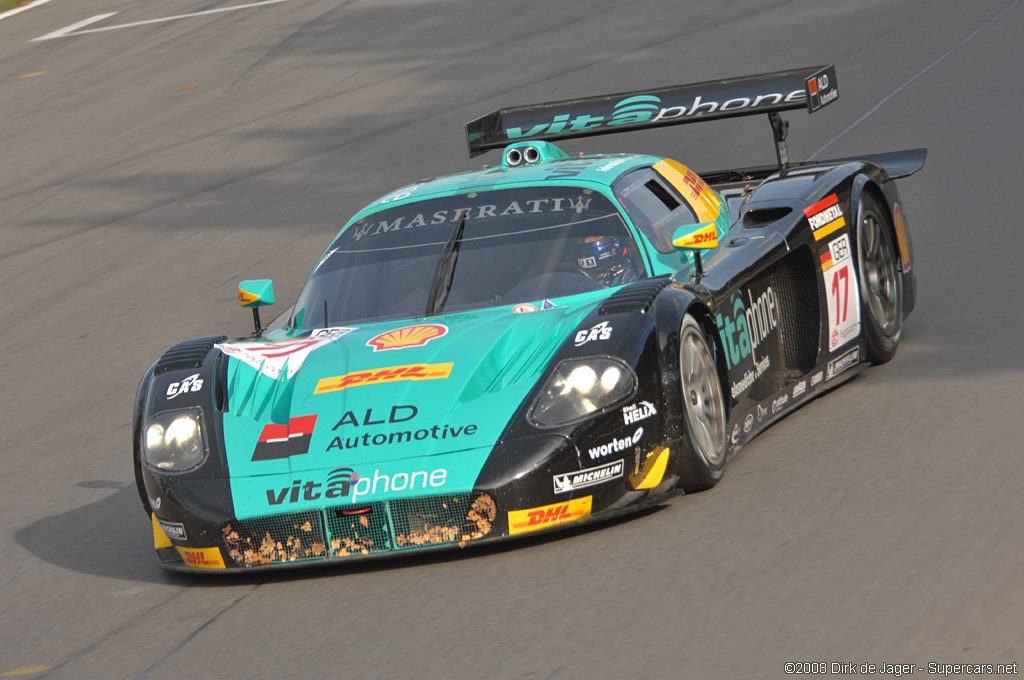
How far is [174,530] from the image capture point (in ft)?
17.6

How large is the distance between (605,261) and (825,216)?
137cm

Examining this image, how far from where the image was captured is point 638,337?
17.8 feet

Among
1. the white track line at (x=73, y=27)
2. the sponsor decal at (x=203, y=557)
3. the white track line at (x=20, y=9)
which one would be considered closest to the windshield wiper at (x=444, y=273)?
the sponsor decal at (x=203, y=557)

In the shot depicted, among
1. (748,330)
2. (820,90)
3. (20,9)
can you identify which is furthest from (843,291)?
(20,9)

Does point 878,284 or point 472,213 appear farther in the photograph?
point 878,284

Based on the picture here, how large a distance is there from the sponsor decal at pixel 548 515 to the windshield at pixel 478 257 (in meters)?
1.22

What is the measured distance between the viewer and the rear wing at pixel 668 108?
8102 millimetres

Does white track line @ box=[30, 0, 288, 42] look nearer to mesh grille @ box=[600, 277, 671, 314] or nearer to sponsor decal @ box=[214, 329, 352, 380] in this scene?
sponsor decal @ box=[214, 329, 352, 380]

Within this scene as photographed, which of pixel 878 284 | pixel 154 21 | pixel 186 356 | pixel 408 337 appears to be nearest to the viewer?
pixel 408 337

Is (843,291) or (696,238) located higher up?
(696,238)

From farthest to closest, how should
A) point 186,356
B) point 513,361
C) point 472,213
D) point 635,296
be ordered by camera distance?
point 472,213 < point 186,356 < point 635,296 < point 513,361

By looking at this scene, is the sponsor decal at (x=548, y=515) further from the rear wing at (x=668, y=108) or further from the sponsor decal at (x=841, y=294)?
the rear wing at (x=668, y=108)

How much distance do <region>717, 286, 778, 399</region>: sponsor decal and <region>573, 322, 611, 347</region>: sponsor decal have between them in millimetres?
714

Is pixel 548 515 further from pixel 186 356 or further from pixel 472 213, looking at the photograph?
pixel 472 213
